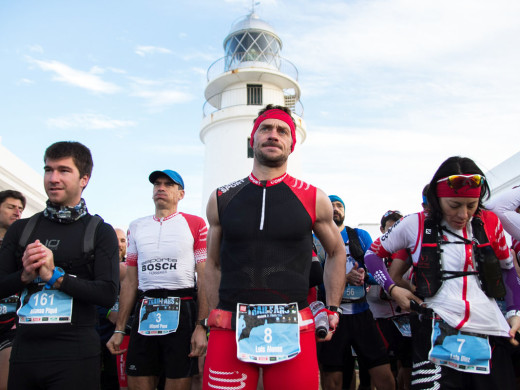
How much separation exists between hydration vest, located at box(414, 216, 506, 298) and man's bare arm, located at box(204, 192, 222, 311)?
1436mm

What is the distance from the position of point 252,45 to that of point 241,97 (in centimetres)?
320

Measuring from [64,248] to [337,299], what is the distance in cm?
180

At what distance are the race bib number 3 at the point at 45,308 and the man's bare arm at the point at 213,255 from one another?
88 cm

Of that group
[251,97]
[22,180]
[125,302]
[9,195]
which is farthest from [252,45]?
[125,302]

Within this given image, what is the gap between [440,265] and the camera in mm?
3064

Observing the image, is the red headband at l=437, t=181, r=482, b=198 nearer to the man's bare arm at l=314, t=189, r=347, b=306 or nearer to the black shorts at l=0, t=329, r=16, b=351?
the man's bare arm at l=314, t=189, r=347, b=306

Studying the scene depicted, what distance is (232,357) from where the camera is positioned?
2564 millimetres

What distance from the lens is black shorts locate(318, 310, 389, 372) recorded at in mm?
4602

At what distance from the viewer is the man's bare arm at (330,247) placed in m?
2.93

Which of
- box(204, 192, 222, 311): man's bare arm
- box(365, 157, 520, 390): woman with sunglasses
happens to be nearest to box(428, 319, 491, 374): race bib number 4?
box(365, 157, 520, 390): woman with sunglasses

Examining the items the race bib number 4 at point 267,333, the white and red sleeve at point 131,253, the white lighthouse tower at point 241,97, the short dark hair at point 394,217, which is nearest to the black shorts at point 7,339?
the white and red sleeve at point 131,253

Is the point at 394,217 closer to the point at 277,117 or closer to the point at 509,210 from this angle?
the point at 509,210

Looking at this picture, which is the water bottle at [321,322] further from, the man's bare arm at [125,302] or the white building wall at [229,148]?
the white building wall at [229,148]

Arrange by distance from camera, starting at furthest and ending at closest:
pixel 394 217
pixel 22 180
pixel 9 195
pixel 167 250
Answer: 1. pixel 22 180
2. pixel 394 217
3. pixel 9 195
4. pixel 167 250
